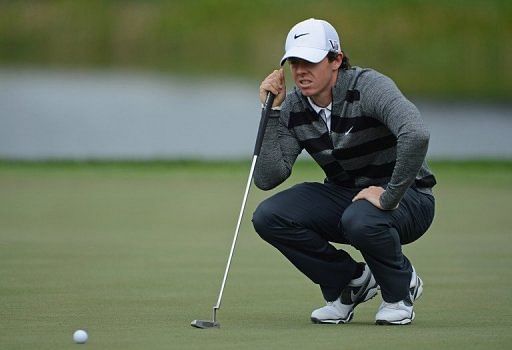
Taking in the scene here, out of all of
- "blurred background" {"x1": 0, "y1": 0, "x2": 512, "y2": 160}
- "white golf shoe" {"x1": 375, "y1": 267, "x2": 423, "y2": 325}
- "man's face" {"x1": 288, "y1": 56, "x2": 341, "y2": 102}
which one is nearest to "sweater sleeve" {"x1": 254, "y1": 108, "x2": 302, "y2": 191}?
"man's face" {"x1": 288, "y1": 56, "x2": 341, "y2": 102}

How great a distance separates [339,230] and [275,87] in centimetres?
75

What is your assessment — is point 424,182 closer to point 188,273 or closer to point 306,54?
point 306,54

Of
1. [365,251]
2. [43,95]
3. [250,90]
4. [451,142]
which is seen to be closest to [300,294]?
[365,251]

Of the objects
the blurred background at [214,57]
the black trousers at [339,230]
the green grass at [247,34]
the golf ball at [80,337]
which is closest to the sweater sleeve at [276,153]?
the black trousers at [339,230]

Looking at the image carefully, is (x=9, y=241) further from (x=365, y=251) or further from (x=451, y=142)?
(x=451, y=142)

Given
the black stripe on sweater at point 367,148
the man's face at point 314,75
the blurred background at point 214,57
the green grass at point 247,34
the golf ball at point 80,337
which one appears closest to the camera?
the golf ball at point 80,337

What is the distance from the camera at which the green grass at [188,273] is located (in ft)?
19.9

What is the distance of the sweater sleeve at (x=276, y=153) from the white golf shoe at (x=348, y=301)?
62 centimetres

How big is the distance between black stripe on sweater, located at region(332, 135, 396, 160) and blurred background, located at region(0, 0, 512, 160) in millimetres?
19190

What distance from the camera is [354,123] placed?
21.3 feet

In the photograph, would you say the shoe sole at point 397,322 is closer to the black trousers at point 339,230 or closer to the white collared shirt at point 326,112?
the black trousers at point 339,230

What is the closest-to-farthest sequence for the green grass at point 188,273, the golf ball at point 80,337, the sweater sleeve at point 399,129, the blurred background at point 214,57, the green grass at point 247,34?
the golf ball at point 80,337
the green grass at point 188,273
the sweater sleeve at point 399,129
the blurred background at point 214,57
the green grass at point 247,34

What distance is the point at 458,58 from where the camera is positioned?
39.2 metres

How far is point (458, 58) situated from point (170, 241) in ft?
97.7
